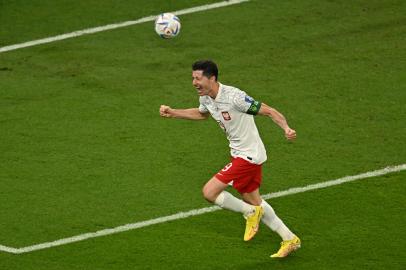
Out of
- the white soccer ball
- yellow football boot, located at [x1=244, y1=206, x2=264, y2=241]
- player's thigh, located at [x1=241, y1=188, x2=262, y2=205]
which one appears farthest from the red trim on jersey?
the white soccer ball

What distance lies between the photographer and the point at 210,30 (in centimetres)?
1878

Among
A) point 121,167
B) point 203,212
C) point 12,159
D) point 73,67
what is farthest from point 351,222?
point 73,67

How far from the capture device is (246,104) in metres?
12.4

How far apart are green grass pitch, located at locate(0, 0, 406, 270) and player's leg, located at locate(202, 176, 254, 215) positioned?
0.53 m

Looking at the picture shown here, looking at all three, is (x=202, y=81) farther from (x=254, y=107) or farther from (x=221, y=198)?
(x=221, y=198)

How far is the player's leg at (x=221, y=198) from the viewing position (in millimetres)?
12570

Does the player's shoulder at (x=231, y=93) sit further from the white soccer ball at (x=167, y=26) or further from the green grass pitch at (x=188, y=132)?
the white soccer ball at (x=167, y=26)

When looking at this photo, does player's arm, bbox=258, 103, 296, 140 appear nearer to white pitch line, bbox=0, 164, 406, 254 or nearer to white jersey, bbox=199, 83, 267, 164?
white jersey, bbox=199, 83, 267, 164

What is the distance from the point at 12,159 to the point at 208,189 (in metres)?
3.74

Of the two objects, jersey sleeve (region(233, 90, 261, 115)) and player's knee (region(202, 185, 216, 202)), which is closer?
jersey sleeve (region(233, 90, 261, 115))

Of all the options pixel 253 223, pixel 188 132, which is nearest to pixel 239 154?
pixel 253 223

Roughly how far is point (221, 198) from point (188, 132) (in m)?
3.33

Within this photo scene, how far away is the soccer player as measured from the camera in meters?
12.5

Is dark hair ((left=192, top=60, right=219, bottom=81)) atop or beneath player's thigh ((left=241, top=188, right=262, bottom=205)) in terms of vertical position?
atop
